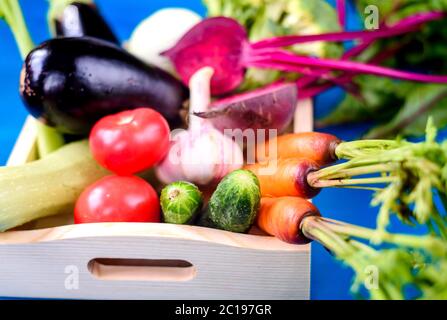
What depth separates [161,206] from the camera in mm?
691

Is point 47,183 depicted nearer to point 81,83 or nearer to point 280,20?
point 81,83

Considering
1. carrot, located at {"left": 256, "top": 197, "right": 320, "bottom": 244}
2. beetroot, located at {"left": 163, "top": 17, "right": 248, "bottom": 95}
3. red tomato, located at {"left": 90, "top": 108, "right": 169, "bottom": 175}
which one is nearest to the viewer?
carrot, located at {"left": 256, "top": 197, "right": 320, "bottom": 244}

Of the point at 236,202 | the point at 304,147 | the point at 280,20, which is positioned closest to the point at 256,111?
the point at 304,147

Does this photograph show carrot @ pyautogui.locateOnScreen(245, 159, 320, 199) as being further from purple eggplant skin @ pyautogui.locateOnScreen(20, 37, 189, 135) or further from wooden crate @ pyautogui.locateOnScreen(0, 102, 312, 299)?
purple eggplant skin @ pyautogui.locateOnScreen(20, 37, 189, 135)

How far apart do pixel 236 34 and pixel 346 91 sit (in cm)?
24

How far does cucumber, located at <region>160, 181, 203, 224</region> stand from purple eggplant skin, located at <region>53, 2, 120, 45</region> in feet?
1.15

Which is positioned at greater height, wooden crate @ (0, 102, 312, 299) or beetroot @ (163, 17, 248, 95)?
beetroot @ (163, 17, 248, 95)

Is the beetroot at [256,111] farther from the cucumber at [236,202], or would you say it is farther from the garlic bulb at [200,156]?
the cucumber at [236,202]

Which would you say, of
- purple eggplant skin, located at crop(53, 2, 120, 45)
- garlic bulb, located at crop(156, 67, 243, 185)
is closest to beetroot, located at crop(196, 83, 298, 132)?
garlic bulb, located at crop(156, 67, 243, 185)

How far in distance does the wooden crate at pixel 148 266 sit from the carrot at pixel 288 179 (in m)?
0.07

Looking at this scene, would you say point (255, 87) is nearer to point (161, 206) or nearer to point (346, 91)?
point (346, 91)

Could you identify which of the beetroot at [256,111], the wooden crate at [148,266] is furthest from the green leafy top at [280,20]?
the wooden crate at [148,266]

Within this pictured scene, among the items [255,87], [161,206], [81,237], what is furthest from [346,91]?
[81,237]

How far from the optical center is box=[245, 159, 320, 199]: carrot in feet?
2.21
